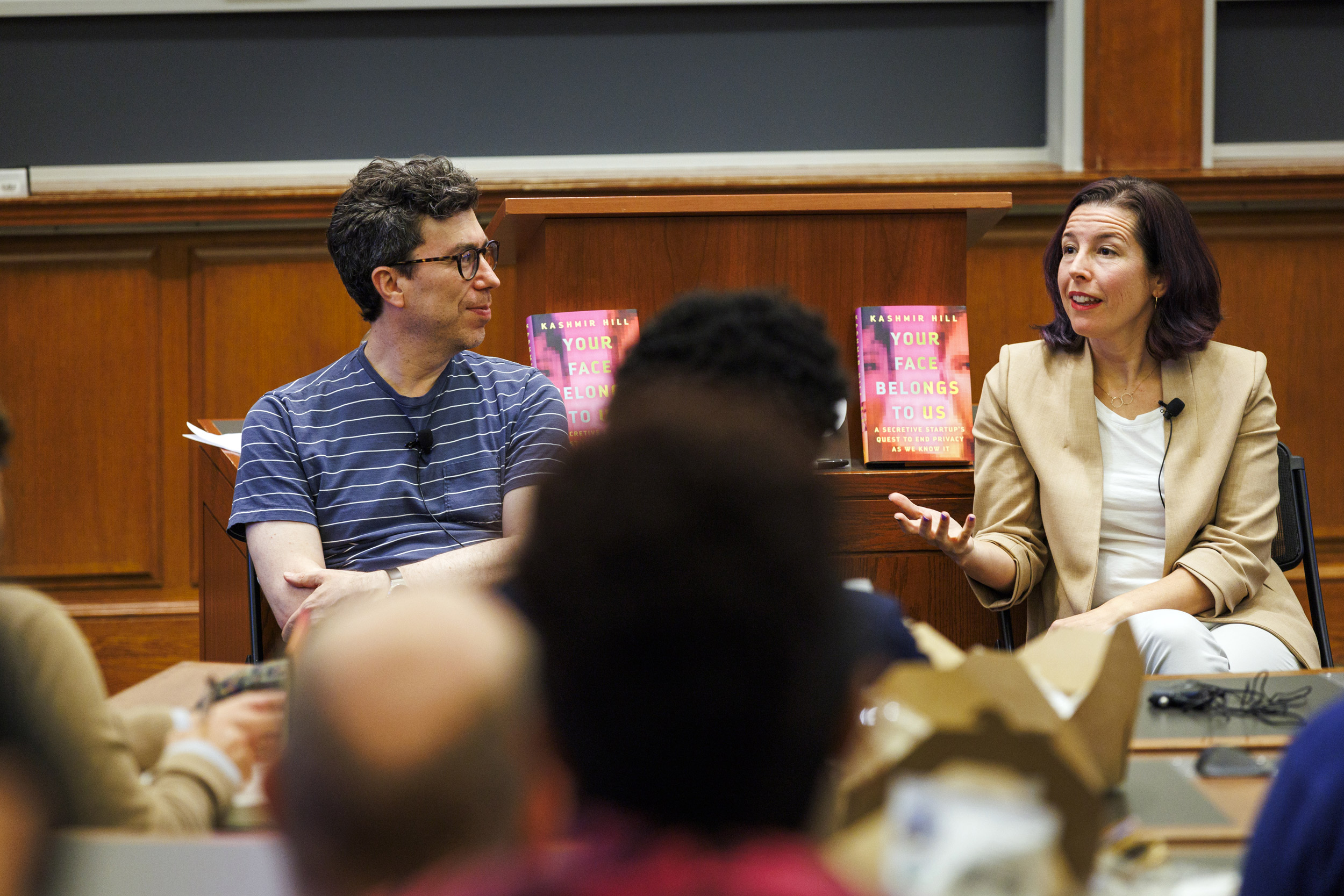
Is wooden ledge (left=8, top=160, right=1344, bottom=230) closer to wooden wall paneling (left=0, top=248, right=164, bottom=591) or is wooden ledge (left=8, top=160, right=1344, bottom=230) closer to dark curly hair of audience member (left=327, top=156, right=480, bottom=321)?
wooden wall paneling (left=0, top=248, right=164, bottom=591)

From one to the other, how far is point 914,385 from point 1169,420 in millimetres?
515

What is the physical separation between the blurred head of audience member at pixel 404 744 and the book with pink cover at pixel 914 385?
77.7 inches

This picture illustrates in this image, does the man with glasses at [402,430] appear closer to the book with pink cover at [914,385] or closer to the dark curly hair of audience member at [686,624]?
the book with pink cover at [914,385]

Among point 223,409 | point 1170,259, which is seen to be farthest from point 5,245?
point 1170,259

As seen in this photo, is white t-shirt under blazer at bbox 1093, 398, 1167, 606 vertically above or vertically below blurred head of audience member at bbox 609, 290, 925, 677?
below

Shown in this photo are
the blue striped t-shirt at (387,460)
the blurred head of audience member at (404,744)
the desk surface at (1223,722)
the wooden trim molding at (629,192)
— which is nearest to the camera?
the blurred head of audience member at (404,744)

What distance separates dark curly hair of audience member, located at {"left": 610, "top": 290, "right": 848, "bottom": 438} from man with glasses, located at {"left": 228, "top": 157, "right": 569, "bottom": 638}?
0.88m

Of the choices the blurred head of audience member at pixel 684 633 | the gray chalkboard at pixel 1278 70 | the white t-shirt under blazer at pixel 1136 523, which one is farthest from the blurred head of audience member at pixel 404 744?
the gray chalkboard at pixel 1278 70

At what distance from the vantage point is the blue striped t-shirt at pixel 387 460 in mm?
2096

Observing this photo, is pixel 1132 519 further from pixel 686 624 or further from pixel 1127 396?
pixel 686 624

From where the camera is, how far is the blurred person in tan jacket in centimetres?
78

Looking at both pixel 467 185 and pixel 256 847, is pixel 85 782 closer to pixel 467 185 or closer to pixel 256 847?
pixel 256 847

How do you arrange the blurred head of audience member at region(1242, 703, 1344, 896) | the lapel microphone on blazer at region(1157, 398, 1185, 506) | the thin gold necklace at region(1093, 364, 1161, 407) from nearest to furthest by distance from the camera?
1. the blurred head of audience member at region(1242, 703, 1344, 896)
2. the lapel microphone on blazer at region(1157, 398, 1185, 506)
3. the thin gold necklace at region(1093, 364, 1161, 407)

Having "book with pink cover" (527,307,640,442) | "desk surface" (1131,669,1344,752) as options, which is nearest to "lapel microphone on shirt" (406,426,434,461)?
"book with pink cover" (527,307,640,442)
